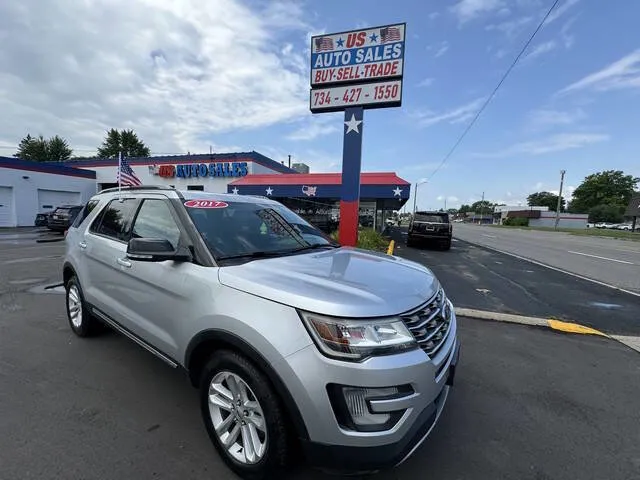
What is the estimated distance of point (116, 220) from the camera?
3.72m

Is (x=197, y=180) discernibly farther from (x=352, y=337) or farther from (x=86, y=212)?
(x=352, y=337)

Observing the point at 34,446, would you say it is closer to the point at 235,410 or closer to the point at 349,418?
the point at 235,410

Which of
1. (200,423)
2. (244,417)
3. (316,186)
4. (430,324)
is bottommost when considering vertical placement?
(200,423)

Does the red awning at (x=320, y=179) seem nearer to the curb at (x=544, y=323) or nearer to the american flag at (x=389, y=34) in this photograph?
the american flag at (x=389, y=34)

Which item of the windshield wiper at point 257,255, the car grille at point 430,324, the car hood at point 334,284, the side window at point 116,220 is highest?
the side window at point 116,220

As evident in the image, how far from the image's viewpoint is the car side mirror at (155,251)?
245 cm

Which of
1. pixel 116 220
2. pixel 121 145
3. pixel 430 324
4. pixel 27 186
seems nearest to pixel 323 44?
pixel 116 220

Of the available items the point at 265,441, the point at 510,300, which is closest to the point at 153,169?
the point at 510,300

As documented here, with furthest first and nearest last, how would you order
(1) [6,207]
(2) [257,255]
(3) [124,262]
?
(1) [6,207]
(3) [124,262]
(2) [257,255]

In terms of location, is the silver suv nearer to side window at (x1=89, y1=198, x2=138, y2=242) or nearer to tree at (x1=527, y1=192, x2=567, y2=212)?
side window at (x1=89, y1=198, x2=138, y2=242)

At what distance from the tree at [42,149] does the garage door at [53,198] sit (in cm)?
3411

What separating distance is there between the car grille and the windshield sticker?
6.32 ft

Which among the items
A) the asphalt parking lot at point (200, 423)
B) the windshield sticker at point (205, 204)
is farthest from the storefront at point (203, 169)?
the windshield sticker at point (205, 204)

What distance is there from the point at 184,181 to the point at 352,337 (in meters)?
27.8
